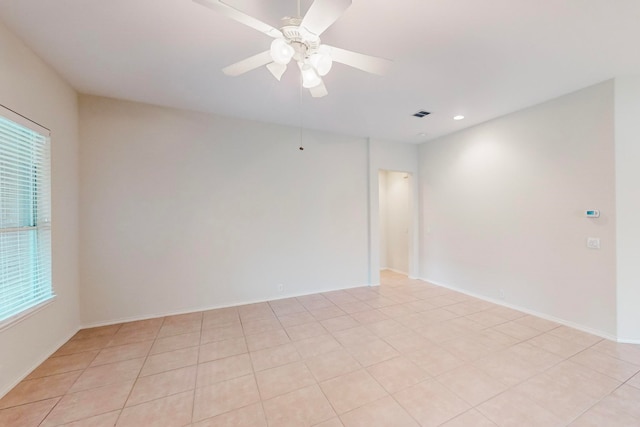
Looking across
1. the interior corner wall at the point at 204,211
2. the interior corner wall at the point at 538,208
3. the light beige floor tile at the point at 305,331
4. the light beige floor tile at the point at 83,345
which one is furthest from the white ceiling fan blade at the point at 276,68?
the interior corner wall at the point at 538,208

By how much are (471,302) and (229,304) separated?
3792 millimetres

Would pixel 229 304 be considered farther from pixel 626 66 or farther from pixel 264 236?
pixel 626 66

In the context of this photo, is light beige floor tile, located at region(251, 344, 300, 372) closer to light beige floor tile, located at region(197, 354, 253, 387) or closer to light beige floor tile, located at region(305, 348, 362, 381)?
light beige floor tile, located at region(197, 354, 253, 387)

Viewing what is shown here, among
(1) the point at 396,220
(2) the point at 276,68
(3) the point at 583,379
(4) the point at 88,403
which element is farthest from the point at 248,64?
(1) the point at 396,220

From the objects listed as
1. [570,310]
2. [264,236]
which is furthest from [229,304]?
[570,310]

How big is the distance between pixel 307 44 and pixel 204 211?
9.29 ft

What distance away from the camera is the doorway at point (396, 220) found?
5.68m

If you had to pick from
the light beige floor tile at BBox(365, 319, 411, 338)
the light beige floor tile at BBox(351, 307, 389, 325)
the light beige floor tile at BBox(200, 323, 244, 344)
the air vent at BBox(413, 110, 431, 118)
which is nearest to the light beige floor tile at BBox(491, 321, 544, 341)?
the light beige floor tile at BBox(365, 319, 411, 338)

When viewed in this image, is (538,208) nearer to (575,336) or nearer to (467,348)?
(575,336)

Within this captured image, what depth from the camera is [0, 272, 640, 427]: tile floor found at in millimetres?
1758

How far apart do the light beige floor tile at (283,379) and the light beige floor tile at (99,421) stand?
0.99 meters

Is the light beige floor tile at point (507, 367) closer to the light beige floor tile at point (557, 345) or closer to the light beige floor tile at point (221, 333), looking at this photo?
the light beige floor tile at point (557, 345)

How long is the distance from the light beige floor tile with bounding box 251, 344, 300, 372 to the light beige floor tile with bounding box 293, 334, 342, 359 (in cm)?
7

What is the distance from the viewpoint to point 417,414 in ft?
5.80
